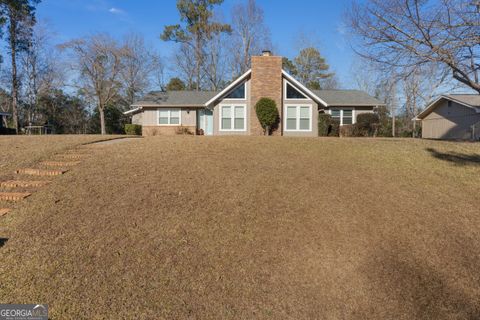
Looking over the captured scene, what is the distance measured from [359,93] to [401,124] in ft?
58.5

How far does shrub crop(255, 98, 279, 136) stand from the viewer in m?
19.2

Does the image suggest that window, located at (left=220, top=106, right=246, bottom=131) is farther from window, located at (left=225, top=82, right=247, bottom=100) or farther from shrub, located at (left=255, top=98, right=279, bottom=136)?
shrub, located at (left=255, top=98, right=279, bottom=136)

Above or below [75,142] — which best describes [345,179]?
below

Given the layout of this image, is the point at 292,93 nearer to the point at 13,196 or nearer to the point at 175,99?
the point at 175,99

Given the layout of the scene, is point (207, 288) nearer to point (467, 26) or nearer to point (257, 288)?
point (257, 288)

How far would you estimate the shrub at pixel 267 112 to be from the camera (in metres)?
19.2

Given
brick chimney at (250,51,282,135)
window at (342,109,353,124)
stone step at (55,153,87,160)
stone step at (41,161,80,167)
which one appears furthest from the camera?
window at (342,109,353,124)

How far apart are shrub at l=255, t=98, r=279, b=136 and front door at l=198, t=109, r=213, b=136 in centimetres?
555

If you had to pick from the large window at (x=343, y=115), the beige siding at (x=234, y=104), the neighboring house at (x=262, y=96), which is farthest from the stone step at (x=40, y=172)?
the large window at (x=343, y=115)

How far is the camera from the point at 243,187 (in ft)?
23.0

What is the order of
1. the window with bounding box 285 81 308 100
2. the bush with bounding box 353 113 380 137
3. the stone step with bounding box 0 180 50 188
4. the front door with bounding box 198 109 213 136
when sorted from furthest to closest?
the front door with bounding box 198 109 213 136 → the bush with bounding box 353 113 380 137 → the window with bounding box 285 81 308 100 → the stone step with bounding box 0 180 50 188

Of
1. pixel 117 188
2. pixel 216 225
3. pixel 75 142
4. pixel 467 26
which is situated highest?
pixel 467 26

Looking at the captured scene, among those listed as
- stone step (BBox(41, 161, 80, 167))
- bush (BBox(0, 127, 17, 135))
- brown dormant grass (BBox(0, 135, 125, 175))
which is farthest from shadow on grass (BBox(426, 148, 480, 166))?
bush (BBox(0, 127, 17, 135))

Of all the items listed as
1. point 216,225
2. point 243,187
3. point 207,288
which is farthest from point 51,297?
A: point 243,187
